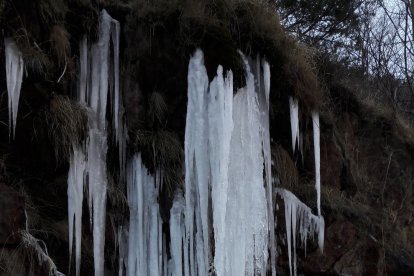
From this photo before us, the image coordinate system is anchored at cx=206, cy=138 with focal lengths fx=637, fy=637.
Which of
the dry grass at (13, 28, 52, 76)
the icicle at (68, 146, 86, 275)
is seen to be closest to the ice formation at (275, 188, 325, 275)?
the icicle at (68, 146, 86, 275)

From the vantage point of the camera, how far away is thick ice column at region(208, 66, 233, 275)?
14.8ft

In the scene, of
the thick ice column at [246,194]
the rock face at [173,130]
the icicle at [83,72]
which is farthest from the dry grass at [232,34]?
the icicle at [83,72]

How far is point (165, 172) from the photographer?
Answer: 473 centimetres

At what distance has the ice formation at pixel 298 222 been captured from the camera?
543 centimetres

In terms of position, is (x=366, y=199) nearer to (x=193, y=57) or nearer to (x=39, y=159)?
(x=193, y=57)

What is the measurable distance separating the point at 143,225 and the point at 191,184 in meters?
0.45

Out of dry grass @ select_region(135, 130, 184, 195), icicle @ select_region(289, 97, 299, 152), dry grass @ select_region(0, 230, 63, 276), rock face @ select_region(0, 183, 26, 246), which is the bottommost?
dry grass @ select_region(0, 230, 63, 276)

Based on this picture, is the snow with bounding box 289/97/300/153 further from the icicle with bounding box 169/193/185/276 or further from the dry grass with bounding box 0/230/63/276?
the dry grass with bounding box 0/230/63/276

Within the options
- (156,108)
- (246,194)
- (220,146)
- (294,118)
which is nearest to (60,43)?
(156,108)

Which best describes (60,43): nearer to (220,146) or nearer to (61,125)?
(61,125)

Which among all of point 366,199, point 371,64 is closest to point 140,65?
point 366,199

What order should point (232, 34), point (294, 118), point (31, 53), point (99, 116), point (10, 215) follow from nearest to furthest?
1. point (10, 215)
2. point (31, 53)
3. point (99, 116)
4. point (232, 34)
5. point (294, 118)

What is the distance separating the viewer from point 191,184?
4566 mm

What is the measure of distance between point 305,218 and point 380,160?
1.74 metres
